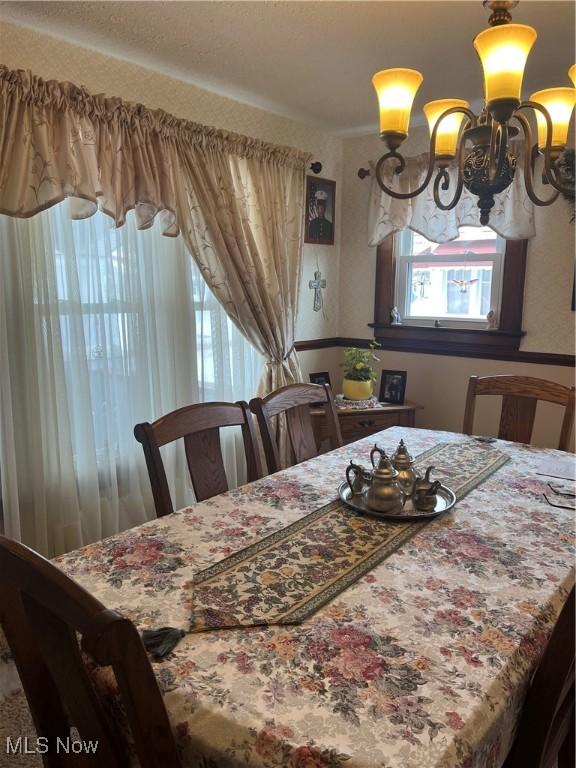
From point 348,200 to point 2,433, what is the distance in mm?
2590

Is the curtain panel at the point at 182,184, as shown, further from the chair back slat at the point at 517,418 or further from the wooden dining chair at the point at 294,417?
the chair back slat at the point at 517,418

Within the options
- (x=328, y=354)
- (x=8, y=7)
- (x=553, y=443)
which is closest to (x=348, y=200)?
(x=328, y=354)

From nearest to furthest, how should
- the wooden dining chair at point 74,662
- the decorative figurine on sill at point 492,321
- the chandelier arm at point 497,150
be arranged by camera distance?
the wooden dining chair at point 74,662, the chandelier arm at point 497,150, the decorative figurine on sill at point 492,321

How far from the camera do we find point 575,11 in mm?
1979

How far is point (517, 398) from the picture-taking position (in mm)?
2418

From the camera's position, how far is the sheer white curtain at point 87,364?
2.22 m

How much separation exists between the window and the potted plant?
1.54 ft

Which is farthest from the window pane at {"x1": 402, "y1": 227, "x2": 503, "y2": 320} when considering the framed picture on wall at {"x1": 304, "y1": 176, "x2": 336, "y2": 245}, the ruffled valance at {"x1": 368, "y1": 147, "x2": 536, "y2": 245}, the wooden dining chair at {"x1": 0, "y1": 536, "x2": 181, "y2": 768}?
the wooden dining chair at {"x1": 0, "y1": 536, "x2": 181, "y2": 768}

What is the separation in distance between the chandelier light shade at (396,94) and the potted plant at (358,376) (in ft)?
6.29

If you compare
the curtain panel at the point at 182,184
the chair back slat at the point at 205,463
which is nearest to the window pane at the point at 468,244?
the curtain panel at the point at 182,184

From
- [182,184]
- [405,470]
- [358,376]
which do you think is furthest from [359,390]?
[405,470]

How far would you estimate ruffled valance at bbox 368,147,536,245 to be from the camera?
118 inches

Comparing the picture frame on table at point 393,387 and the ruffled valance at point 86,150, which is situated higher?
the ruffled valance at point 86,150

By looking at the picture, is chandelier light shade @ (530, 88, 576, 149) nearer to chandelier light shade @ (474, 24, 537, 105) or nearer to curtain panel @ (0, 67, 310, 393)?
chandelier light shade @ (474, 24, 537, 105)
